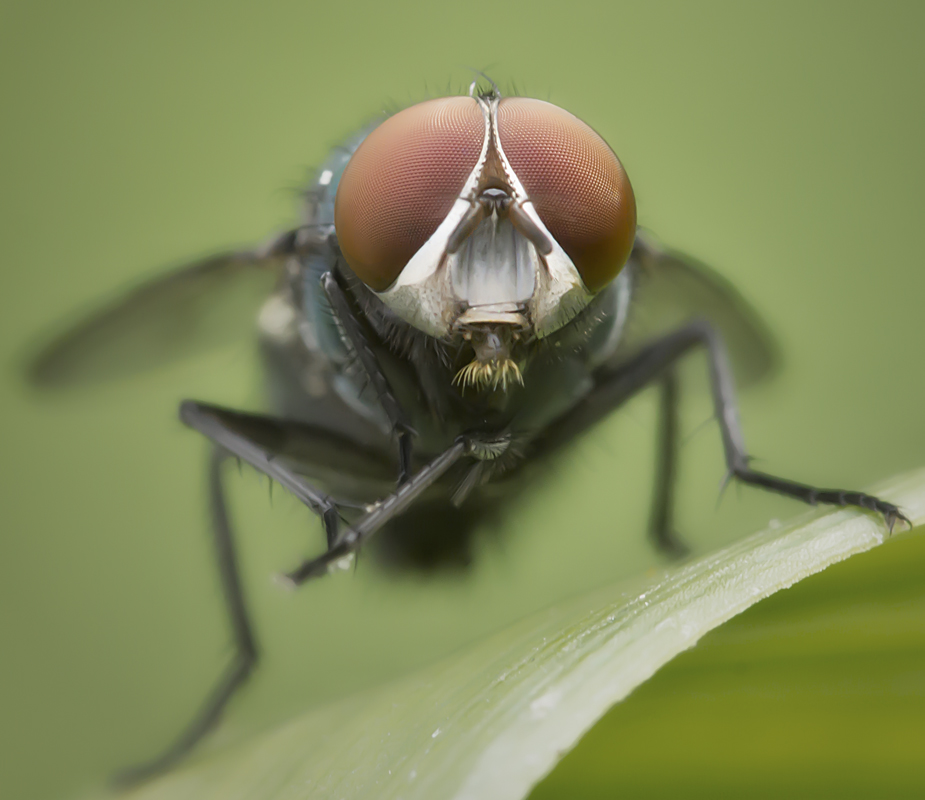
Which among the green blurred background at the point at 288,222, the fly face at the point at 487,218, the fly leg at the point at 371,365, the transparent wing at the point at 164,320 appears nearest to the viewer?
the fly face at the point at 487,218

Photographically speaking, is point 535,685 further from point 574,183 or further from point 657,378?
point 657,378

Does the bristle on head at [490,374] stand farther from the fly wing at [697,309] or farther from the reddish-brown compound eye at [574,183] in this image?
the fly wing at [697,309]

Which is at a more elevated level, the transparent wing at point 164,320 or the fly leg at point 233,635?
the transparent wing at point 164,320

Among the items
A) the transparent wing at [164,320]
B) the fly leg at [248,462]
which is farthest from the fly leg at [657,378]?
the transparent wing at [164,320]

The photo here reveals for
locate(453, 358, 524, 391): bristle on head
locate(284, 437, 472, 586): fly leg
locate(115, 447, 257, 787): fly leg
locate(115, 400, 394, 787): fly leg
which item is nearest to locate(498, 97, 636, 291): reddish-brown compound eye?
locate(453, 358, 524, 391): bristle on head

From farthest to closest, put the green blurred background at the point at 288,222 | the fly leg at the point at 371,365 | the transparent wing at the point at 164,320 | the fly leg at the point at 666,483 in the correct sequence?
1. the green blurred background at the point at 288,222
2. the fly leg at the point at 666,483
3. the transparent wing at the point at 164,320
4. the fly leg at the point at 371,365

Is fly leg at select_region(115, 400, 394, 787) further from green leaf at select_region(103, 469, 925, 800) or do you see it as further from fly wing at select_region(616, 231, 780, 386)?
fly wing at select_region(616, 231, 780, 386)

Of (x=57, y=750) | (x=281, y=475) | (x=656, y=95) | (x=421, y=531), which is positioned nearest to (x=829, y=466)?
(x=421, y=531)

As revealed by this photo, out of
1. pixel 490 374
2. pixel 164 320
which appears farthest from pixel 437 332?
pixel 164 320
